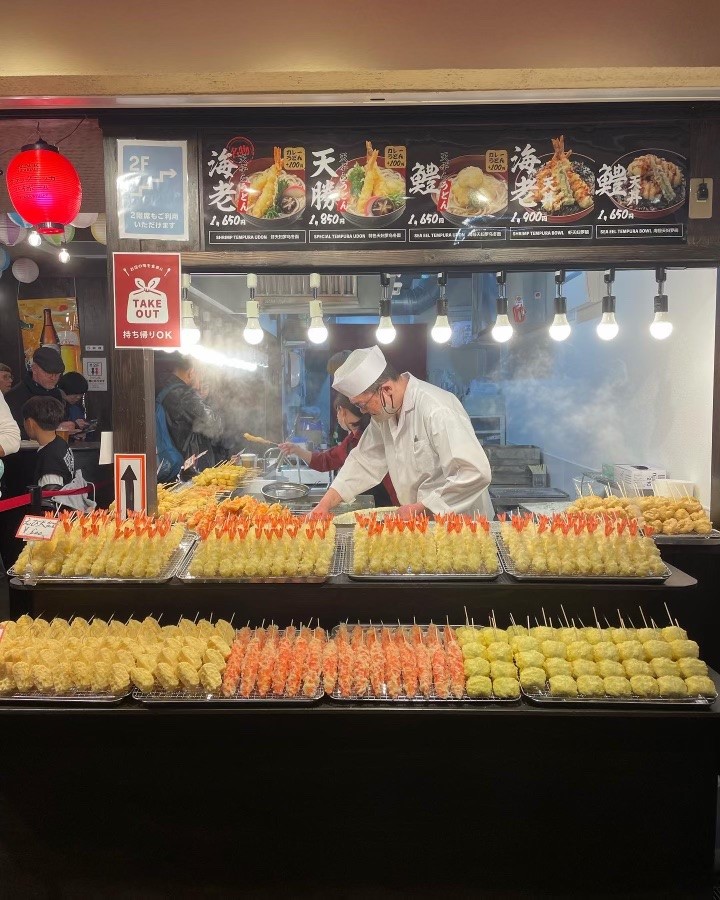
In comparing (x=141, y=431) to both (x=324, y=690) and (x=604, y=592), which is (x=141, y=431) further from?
(x=604, y=592)

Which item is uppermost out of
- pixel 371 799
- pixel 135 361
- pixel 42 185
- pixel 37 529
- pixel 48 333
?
pixel 42 185

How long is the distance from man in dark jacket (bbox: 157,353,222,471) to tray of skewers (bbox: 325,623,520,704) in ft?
7.45

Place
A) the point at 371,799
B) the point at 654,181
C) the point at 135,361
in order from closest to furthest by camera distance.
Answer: the point at 371,799 < the point at 654,181 < the point at 135,361

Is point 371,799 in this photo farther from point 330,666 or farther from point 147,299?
point 147,299

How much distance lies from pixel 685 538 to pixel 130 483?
3.50 metres

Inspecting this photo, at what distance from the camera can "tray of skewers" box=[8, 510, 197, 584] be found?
3.34 m

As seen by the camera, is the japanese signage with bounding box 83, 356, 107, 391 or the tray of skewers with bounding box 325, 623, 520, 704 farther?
the japanese signage with bounding box 83, 356, 107, 391

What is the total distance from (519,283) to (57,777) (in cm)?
391

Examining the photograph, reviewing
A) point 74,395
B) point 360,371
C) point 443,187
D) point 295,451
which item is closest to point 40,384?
point 74,395

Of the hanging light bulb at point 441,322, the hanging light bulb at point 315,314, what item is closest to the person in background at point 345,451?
the hanging light bulb at point 315,314

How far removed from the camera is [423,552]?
3.44 metres

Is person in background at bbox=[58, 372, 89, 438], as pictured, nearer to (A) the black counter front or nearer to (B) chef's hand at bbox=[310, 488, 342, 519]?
(B) chef's hand at bbox=[310, 488, 342, 519]

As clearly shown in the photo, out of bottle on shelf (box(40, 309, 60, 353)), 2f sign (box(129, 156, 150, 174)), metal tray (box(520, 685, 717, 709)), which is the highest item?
2f sign (box(129, 156, 150, 174))

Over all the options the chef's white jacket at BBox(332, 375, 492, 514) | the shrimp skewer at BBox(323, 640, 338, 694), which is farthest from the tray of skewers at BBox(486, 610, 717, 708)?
the chef's white jacket at BBox(332, 375, 492, 514)
